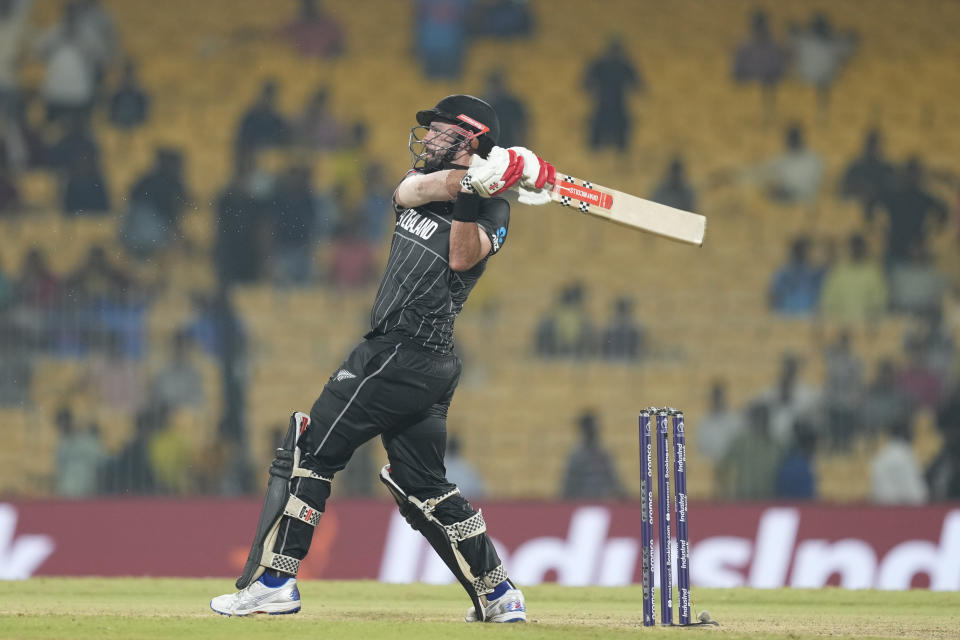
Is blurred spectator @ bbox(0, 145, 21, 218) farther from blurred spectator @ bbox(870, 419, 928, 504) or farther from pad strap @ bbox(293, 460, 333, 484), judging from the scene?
pad strap @ bbox(293, 460, 333, 484)

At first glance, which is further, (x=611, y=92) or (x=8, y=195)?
(x=611, y=92)

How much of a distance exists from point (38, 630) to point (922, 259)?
863cm

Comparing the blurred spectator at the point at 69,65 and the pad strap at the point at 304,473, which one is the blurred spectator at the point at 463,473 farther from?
the pad strap at the point at 304,473

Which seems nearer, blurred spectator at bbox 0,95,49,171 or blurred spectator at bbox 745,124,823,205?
blurred spectator at bbox 0,95,49,171

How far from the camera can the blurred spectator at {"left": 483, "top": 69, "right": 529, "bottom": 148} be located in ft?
43.3

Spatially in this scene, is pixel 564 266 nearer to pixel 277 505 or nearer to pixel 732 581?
pixel 732 581

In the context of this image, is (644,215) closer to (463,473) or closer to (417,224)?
(417,224)

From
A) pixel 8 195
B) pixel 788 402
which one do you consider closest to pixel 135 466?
pixel 8 195

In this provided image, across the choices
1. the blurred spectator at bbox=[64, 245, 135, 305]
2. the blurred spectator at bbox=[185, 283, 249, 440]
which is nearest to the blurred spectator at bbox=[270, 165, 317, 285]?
the blurred spectator at bbox=[185, 283, 249, 440]

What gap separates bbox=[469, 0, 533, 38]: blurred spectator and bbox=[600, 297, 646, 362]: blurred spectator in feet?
14.2

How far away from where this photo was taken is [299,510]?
5418 millimetres

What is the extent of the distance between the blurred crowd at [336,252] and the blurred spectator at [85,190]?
2 centimetres

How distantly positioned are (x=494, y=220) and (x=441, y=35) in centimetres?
922

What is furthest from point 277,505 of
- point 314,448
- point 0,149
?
point 0,149
